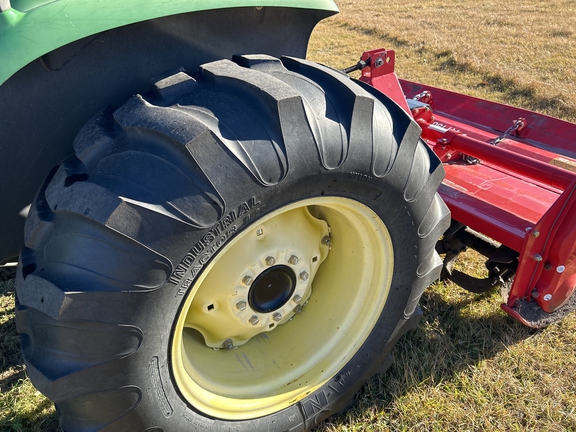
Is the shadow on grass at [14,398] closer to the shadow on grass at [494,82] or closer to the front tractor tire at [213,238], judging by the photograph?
the front tractor tire at [213,238]

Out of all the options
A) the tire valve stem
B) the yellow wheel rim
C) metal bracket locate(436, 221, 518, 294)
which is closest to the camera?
the yellow wheel rim

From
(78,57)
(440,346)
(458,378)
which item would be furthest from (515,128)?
(78,57)

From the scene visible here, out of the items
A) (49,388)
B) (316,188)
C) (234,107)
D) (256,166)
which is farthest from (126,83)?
(49,388)

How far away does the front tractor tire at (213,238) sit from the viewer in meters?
1.14

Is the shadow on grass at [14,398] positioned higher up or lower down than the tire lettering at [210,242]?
lower down

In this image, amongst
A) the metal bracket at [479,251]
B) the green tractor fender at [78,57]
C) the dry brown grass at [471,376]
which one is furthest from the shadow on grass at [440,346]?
the green tractor fender at [78,57]

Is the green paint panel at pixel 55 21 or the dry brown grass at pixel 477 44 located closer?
the green paint panel at pixel 55 21

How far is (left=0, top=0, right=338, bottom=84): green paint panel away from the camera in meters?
1.11

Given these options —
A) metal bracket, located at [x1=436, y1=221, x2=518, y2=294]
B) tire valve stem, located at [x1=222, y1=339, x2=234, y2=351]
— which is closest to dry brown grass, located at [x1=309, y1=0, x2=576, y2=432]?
metal bracket, located at [x1=436, y1=221, x2=518, y2=294]

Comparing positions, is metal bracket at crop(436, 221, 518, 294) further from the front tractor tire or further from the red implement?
the front tractor tire

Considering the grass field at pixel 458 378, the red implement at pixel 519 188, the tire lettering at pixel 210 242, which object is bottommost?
the grass field at pixel 458 378

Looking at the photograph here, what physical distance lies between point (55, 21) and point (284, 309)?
1.06 metres

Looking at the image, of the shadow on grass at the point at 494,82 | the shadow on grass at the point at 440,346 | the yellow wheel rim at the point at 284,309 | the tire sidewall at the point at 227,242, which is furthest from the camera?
the shadow on grass at the point at 494,82

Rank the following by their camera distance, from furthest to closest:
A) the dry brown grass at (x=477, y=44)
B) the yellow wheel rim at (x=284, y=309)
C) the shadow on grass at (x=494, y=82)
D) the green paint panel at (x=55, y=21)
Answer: the dry brown grass at (x=477, y=44)
the shadow on grass at (x=494, y=82)
the yellow wheel rim at (x=284, y=309)
the green paint panel at (x=55, y=21)
